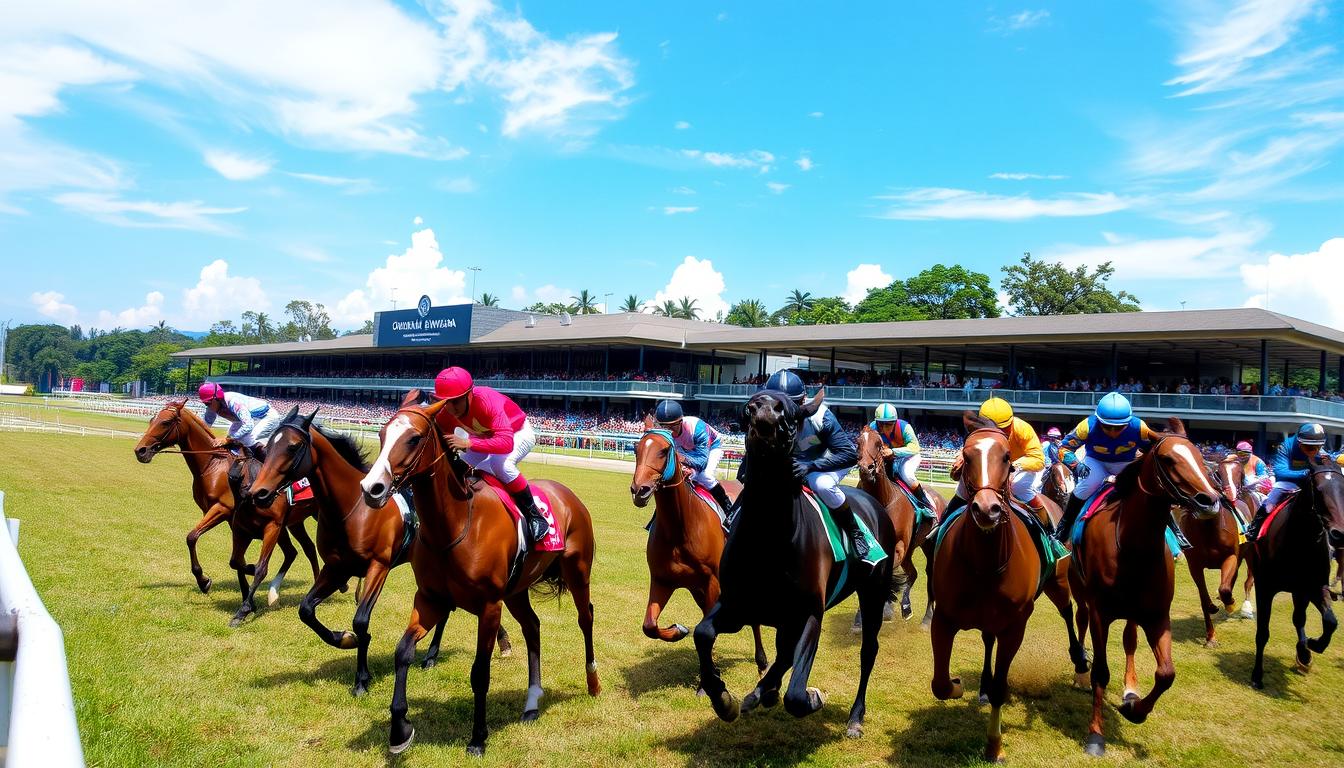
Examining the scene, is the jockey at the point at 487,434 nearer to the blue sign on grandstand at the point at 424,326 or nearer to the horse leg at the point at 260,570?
the horse leg at the point at 260,570

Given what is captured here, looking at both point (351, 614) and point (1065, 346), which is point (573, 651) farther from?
point (1065, 346)

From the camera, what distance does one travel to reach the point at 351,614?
9641 mm

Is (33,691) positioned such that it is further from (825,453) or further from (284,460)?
(284,460)

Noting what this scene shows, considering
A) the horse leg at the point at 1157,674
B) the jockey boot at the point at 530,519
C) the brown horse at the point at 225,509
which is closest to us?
the horse leg at the point at 1157,674

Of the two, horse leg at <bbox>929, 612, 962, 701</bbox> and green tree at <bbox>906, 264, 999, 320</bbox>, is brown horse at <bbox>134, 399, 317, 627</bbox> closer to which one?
horse leg at <bbox>929, 612, 962, 701</bbox>

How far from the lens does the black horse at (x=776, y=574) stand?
4.99 meters

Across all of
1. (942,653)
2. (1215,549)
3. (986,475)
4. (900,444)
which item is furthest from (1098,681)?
(1215,549)

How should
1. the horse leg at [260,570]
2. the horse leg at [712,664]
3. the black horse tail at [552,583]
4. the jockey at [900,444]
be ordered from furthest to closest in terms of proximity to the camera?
the jockey at [900,444], the horse leg at [260,570], the black horse tail at [552,583], the horse leg at [712,664]

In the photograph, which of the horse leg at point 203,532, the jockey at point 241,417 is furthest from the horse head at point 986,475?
the horse leg at point 203,532

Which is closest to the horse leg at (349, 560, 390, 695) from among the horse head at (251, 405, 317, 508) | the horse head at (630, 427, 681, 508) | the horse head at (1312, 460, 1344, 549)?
the horse head at (251, 405, 317, 508)

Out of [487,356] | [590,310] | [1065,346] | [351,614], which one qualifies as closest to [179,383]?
[590,310]

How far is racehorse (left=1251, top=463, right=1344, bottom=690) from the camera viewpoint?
25.6 feet

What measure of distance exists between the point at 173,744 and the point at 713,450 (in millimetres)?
5158

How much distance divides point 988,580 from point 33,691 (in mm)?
5688
